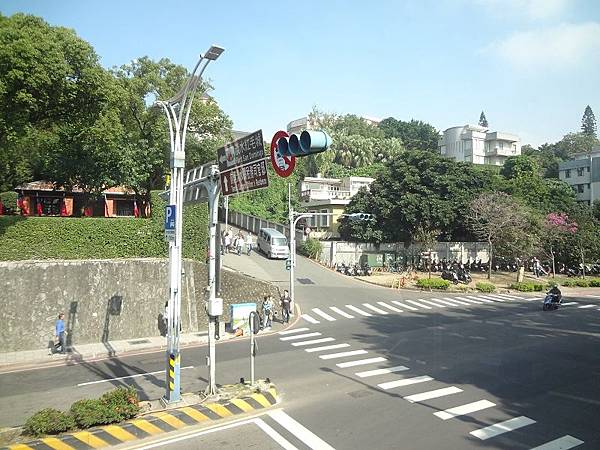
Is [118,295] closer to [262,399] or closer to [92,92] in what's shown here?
[92,92]

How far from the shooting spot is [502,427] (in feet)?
34.5

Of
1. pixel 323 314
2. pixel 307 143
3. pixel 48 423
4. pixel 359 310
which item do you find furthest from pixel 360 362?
pixel 359 310

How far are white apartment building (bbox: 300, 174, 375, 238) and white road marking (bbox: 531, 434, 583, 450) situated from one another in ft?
129

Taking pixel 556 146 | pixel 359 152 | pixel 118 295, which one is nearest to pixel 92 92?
pixel 118 295

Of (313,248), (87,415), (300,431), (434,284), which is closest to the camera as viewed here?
(87,415)

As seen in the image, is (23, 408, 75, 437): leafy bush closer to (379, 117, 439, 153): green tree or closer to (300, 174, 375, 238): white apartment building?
(300, 174, 375, 238): white apartment building

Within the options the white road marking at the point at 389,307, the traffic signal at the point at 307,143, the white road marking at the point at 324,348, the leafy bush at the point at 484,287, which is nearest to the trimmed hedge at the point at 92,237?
the white road marking at the point at 324,348

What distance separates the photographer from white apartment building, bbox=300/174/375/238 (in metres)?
54.3

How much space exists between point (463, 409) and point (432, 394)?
49.5 inches

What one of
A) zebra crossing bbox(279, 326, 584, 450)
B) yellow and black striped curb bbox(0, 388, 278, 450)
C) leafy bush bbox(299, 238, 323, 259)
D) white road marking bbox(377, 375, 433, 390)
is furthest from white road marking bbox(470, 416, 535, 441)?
leafy bush bbox(299, 238, 323, 259)

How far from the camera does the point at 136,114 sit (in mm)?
32344

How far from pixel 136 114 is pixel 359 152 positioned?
157ft

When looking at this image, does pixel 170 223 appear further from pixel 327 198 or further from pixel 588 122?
pixel 588 122

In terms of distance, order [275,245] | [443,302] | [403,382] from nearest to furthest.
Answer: [403,382], [443,302], [275,245]
